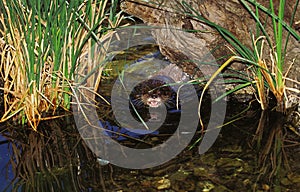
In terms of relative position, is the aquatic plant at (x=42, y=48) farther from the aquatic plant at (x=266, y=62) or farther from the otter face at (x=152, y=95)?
the aquatic plant at (x=266, y=62)

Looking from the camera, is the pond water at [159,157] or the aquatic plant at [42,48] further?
the aquatic plant at [42,48]

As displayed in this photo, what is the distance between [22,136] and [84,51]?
25.7 inches

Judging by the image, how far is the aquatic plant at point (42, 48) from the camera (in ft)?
9.70

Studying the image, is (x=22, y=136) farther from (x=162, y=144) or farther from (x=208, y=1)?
(x=208, y=1)

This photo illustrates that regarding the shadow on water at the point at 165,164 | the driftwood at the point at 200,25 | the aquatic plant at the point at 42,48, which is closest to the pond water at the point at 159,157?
the shadow on water at the point at 165,164

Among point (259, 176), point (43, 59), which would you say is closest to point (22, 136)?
point (43, 59)

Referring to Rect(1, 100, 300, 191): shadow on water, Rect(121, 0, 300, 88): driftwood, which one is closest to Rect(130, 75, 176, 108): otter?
Rect(121, 0, 300, 88): driftwood

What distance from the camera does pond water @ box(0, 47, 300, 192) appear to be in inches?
101

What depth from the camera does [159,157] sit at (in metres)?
2.78

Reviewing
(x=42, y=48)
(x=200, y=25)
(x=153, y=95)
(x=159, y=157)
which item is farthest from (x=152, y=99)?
(x=42, y=48)

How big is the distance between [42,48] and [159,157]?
88cm

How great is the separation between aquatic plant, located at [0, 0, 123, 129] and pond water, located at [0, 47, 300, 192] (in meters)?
0.12

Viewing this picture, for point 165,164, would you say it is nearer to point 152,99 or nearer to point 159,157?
point 159,157

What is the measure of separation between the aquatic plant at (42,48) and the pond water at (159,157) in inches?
4.8
